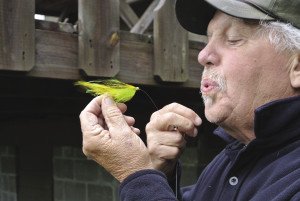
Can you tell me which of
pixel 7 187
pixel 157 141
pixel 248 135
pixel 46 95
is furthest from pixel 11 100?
pixel 248 135

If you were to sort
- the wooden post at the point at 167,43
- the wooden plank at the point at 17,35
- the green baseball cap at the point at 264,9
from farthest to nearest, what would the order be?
the wooden post at the point at 167,43 < the wooden plank at the point at 17,35 < the green baseball cap at the point at 264,9

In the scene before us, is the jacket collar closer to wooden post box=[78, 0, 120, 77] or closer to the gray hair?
the gray hair

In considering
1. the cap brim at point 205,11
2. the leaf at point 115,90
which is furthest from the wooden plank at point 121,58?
the cap brim at point 205,11

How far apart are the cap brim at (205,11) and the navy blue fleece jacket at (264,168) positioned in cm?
29

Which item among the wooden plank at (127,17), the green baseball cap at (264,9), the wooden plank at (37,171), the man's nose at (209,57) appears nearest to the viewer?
the green baseball cap at (264,9)

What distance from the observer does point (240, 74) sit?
5.09 feet

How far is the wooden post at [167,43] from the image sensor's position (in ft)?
9.18

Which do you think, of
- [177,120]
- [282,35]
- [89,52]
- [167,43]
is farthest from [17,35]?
[282,35]

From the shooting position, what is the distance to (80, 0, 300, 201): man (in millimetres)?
1454

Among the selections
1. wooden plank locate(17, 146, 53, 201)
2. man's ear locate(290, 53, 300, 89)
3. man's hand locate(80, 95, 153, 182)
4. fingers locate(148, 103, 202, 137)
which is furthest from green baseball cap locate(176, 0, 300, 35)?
wooden plank locate(17, 146, 53, 201)

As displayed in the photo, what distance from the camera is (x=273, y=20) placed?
59.3 inches

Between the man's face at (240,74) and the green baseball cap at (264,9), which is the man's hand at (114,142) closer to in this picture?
the man's face at (240,74)

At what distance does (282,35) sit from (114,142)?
617 millimetres

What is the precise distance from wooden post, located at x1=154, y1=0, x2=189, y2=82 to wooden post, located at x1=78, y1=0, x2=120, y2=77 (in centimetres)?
27
